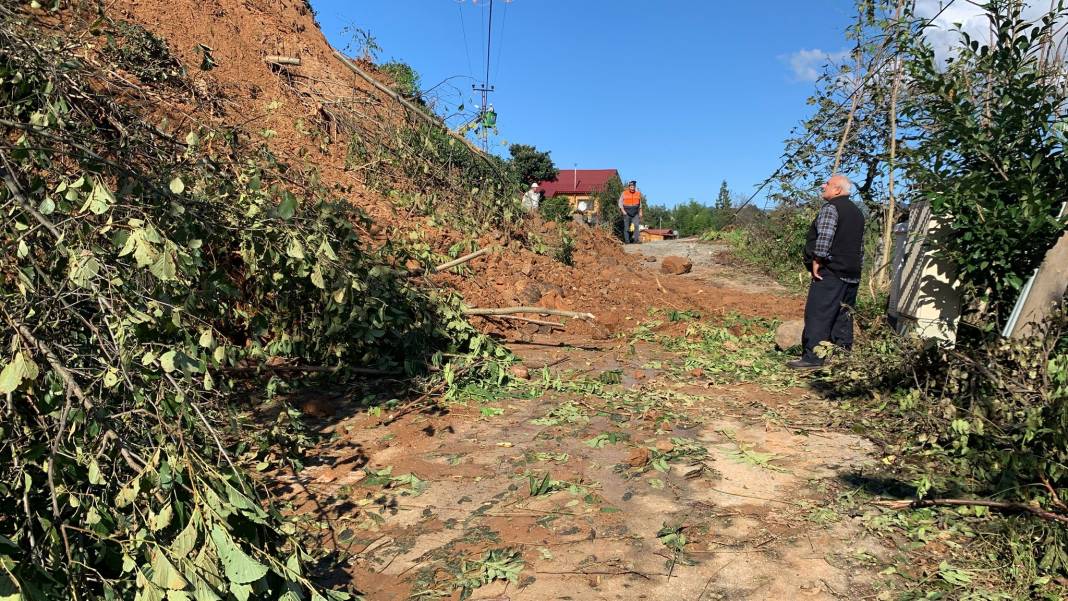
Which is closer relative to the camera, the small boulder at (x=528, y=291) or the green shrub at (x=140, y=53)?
the green shrub at (x=140, y=53)

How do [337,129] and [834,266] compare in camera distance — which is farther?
[337,129]

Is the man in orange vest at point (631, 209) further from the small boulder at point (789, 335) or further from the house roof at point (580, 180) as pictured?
the house roof at point (580, 180)

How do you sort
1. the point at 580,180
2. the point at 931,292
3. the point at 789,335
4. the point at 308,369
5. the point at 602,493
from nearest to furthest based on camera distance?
the point at 602,493 < the point at 931,292 < the point at 308,369 < the point at 789,335 < the point at 580,180

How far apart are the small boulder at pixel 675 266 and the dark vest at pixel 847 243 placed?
5.98 m

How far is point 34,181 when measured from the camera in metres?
2.31

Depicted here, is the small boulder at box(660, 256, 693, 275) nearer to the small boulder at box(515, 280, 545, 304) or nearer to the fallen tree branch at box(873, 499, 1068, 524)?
the small boulder at box(515, 280, 545, 304)

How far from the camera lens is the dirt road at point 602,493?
262cm

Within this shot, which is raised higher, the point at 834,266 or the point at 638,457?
the point at 834,266

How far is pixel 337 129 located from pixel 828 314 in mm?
6077

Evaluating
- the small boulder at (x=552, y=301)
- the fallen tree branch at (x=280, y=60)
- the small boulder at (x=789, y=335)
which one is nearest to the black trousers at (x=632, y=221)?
the small boulder at (x=552, y=301)

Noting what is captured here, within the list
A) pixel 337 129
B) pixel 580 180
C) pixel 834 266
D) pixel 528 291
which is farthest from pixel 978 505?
pixel 580 180

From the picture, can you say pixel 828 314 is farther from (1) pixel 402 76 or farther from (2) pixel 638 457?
(1) pixel 402 76

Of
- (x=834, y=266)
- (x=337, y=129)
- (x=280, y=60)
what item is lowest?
(x=834, y=266)

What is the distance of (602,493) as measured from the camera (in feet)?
10.9
